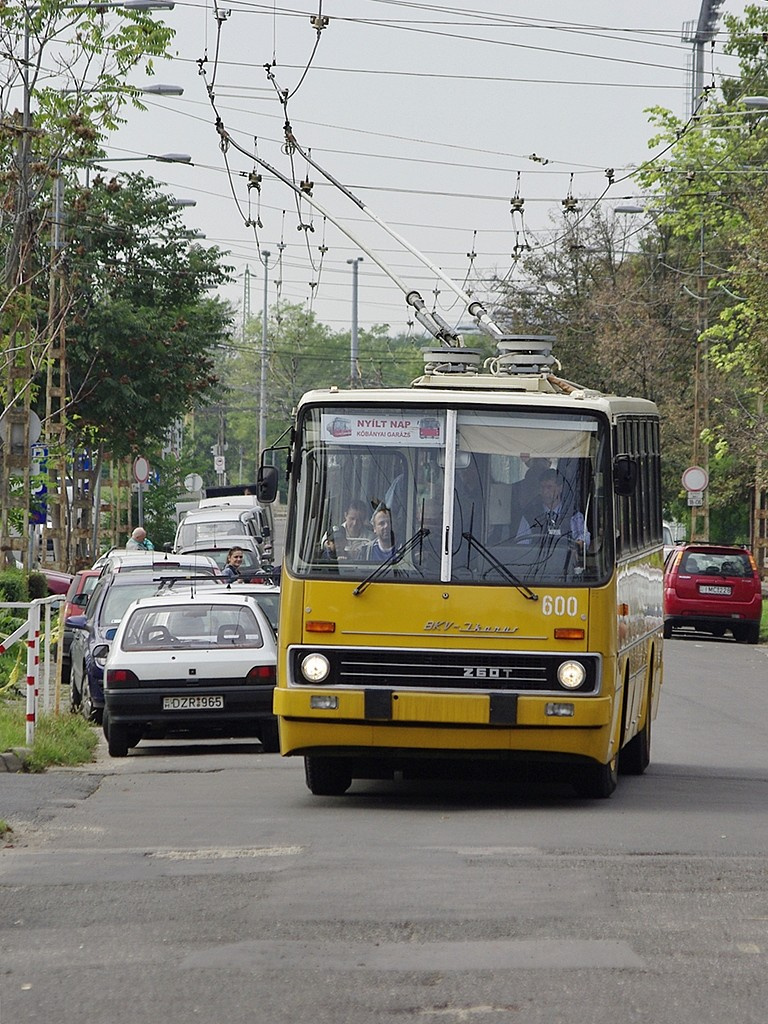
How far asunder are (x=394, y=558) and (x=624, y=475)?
1548 millimetres

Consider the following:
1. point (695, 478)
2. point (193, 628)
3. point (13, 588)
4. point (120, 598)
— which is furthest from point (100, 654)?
point (695, 478)

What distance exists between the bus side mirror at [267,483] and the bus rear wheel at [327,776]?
5.73 feet

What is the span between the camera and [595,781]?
1296 centimetres

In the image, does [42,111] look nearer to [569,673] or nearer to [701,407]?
[569,673]

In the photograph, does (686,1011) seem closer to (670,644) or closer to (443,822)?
(443,822)

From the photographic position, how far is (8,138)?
76.0ft

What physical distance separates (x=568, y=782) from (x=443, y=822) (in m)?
2.36

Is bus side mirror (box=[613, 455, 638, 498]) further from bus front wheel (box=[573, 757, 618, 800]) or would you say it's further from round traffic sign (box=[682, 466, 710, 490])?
round traffic sign (box=[682, 466, 710, 490])

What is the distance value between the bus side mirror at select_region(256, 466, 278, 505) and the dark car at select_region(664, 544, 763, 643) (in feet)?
76.1

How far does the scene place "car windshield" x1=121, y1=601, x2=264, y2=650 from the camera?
1786 cm

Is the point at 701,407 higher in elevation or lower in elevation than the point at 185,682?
higher

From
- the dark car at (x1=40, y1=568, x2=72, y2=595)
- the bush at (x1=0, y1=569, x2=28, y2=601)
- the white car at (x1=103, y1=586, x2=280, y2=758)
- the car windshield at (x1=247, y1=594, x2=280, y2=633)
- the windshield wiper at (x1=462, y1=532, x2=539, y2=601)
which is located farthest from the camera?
the dark car at (x1=40, y1=568, x2=72, y2=595)

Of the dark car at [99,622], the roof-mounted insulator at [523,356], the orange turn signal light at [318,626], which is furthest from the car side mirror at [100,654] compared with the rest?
the orange turn signal light at [318,626]

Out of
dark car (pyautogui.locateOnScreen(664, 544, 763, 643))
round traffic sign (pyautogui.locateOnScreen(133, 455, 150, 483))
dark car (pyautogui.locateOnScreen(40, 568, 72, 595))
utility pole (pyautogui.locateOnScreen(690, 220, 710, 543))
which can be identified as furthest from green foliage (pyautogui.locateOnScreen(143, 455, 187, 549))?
dark car (pyautogui.locateOnScreen(664, 544, 763, 643))
